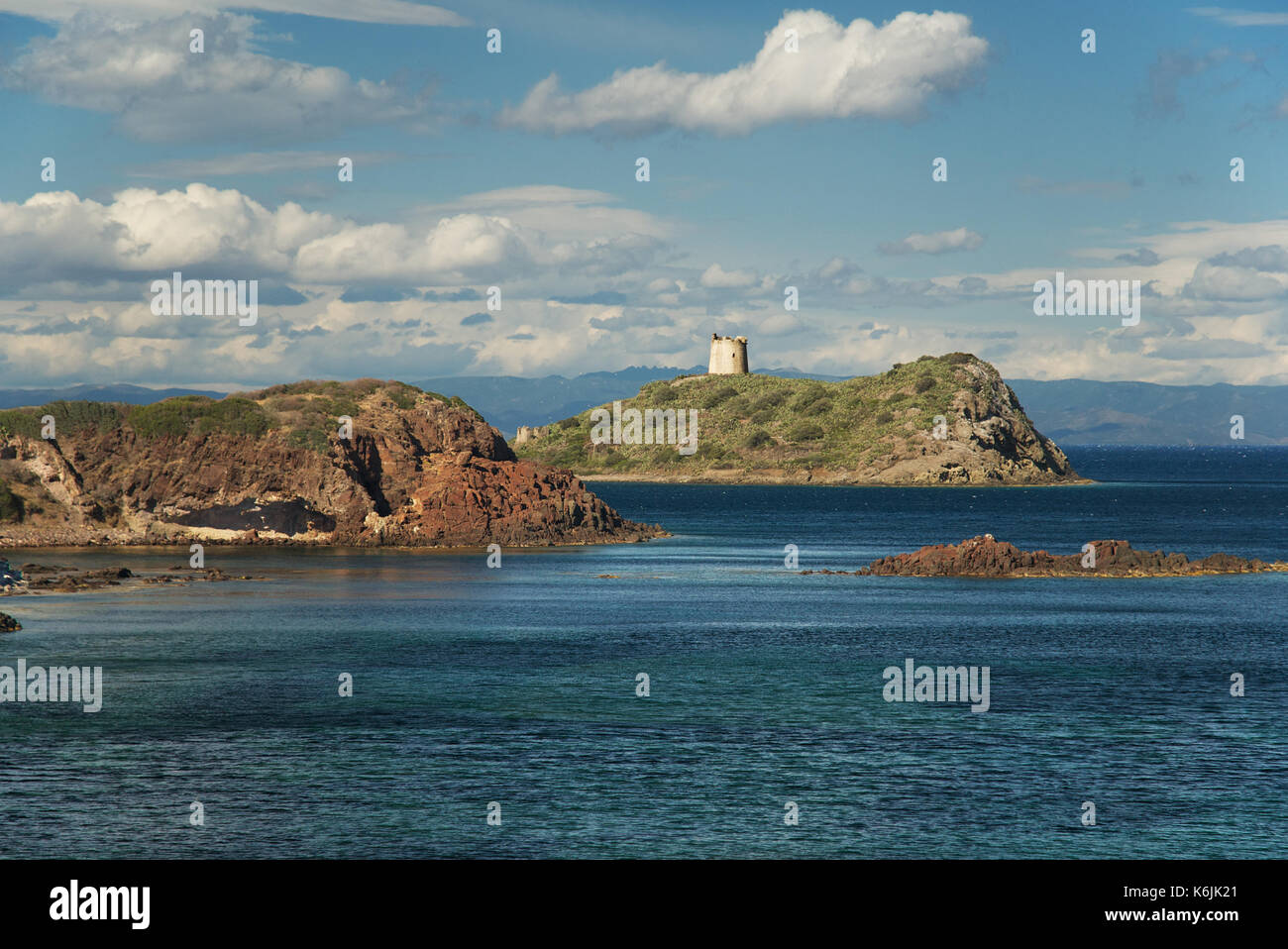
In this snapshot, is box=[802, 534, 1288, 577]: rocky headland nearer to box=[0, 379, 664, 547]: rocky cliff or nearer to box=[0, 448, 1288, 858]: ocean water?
box=[0, 448, 1288, 858]: ocean water

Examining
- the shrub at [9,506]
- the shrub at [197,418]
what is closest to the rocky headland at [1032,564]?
the shrub at [197,418]

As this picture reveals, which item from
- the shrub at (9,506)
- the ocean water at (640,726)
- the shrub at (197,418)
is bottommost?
the ocean water at (640,726)

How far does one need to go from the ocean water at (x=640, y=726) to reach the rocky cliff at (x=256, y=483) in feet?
110

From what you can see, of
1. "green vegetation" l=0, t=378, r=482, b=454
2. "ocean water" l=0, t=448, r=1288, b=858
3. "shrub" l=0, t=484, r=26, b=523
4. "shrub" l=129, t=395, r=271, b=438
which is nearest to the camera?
"ocean water" l=0, t=448, r=1288, b=858

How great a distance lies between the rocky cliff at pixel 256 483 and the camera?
→ 110562mm

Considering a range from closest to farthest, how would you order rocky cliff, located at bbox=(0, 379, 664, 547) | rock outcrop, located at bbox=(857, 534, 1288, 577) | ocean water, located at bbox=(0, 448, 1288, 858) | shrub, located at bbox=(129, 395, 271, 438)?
ocean water, located at bbox=(0, 448, 1288, 858), rock outcrop, located at bbox=(857, 534, 1288, 577), rocky cliff, located at bbox=(0, 379, 664, 547), shrub, located at bbox=(129, 395, 271, 438)

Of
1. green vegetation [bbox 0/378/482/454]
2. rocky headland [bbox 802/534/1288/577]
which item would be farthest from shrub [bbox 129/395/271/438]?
rocky headland [bbox 802/534/1288/577]

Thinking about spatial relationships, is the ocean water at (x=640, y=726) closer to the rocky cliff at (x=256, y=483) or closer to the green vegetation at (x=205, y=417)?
the rocky cliff at (x=256, y=483)

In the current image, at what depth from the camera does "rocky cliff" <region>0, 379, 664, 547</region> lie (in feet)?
363

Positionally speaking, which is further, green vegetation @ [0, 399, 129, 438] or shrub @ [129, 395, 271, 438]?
shrub @ [129, 395, 271, 438]

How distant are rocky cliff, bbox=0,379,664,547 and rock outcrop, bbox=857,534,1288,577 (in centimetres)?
3458

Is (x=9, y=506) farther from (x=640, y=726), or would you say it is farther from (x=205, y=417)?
(x=640, y=726)

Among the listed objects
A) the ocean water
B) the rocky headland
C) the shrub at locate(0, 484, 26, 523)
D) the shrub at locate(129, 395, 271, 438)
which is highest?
the shrub at locate(129, 395, 271, 438)
